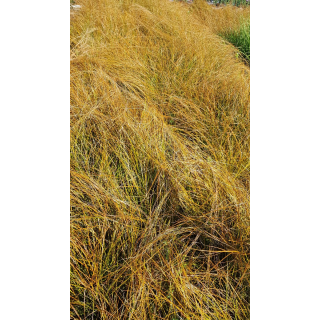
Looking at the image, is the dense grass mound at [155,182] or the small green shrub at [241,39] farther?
the small green shrub at [241,39]

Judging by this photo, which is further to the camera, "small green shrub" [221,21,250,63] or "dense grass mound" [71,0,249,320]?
"small green shrub" [221,21,250,63]

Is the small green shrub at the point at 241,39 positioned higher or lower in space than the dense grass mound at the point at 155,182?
higher

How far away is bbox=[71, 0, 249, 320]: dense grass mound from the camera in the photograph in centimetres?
69

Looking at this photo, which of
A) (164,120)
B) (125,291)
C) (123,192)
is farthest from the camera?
(164,120)

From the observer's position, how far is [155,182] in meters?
0.83

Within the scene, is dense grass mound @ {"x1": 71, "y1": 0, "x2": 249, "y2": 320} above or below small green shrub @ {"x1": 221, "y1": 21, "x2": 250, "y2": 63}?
below

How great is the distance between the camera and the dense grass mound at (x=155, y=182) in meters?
0.69

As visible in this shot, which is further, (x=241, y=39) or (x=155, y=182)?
(x=241, y=39)

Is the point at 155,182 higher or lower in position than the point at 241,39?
lower
